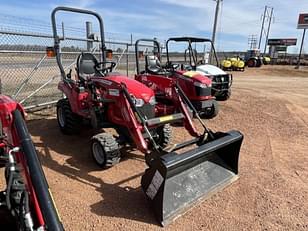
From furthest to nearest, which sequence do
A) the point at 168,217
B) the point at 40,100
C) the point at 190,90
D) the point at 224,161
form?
1. the point at 40,100
2. the point at 190,90
3. the point at 224,161
4. the point at 168,217

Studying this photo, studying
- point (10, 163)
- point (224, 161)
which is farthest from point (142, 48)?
point (10, 163)

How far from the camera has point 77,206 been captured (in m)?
3.00

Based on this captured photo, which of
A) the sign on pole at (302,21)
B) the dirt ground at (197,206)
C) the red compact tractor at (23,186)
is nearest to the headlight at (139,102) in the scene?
the dirt ground at (197,206)

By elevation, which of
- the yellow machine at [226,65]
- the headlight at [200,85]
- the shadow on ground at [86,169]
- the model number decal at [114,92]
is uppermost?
the model number decal at [114,92]

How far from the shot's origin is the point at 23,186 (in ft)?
6.02

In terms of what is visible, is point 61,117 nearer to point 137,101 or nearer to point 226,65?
point 137,101

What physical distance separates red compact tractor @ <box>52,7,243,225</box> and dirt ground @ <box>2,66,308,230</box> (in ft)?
0.57

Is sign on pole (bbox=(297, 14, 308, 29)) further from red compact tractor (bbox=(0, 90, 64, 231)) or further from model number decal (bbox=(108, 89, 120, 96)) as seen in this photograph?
Answer: red compact tractor (bbox=(0, 90, 64, 231))

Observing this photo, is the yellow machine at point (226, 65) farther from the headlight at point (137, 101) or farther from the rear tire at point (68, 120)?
the headlight at point (137, 101)

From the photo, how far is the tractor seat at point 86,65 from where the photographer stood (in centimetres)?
500

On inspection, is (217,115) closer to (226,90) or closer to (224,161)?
(226,90)

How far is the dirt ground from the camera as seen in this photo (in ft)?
9.23

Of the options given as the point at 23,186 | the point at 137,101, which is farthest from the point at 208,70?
the point at 23,186

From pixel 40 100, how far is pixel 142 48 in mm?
A: 4512
